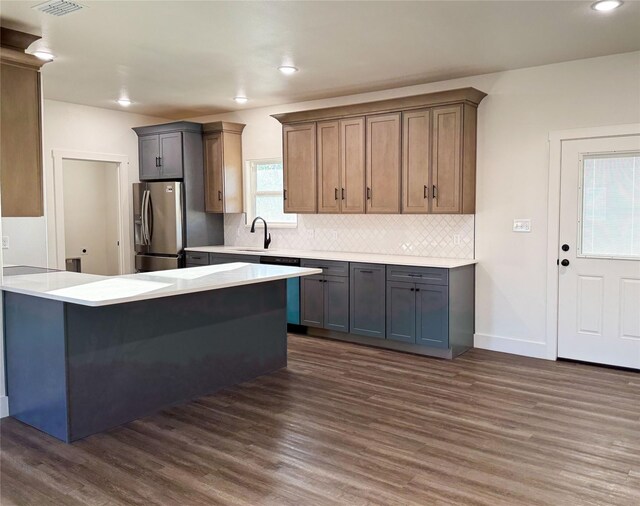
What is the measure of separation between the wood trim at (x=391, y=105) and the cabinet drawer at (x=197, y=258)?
1855 millimetres

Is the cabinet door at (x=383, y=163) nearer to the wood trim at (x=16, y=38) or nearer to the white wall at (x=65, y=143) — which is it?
the wood trim at (x=16, y=38)

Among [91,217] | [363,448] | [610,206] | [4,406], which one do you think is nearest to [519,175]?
[610,206]

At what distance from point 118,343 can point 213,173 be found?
3.78 metres

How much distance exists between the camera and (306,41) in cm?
405

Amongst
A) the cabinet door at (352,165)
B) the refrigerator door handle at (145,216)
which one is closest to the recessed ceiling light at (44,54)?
the refrigerator door handle at (145,216)

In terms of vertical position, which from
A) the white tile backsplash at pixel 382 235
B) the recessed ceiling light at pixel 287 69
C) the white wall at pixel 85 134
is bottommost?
the white tile backsplash at pixel 382 235

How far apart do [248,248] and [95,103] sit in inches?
97.4

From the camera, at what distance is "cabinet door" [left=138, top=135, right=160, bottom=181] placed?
22.7 ft

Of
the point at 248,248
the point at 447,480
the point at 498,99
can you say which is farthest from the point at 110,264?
the point at 447,480

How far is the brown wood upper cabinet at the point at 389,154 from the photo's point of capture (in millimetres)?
5012

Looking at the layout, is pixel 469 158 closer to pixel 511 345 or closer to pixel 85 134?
pixel 511 345

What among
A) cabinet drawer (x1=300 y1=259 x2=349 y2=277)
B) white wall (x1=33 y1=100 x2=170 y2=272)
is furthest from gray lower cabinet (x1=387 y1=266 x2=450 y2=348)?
white wall (x1=33 y1=100 x2=170 y2=272)

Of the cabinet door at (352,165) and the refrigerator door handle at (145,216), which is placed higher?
the cabinet door at (352,165)

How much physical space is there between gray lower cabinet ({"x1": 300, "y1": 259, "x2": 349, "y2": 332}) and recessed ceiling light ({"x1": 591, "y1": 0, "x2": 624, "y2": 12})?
9.80 feet
